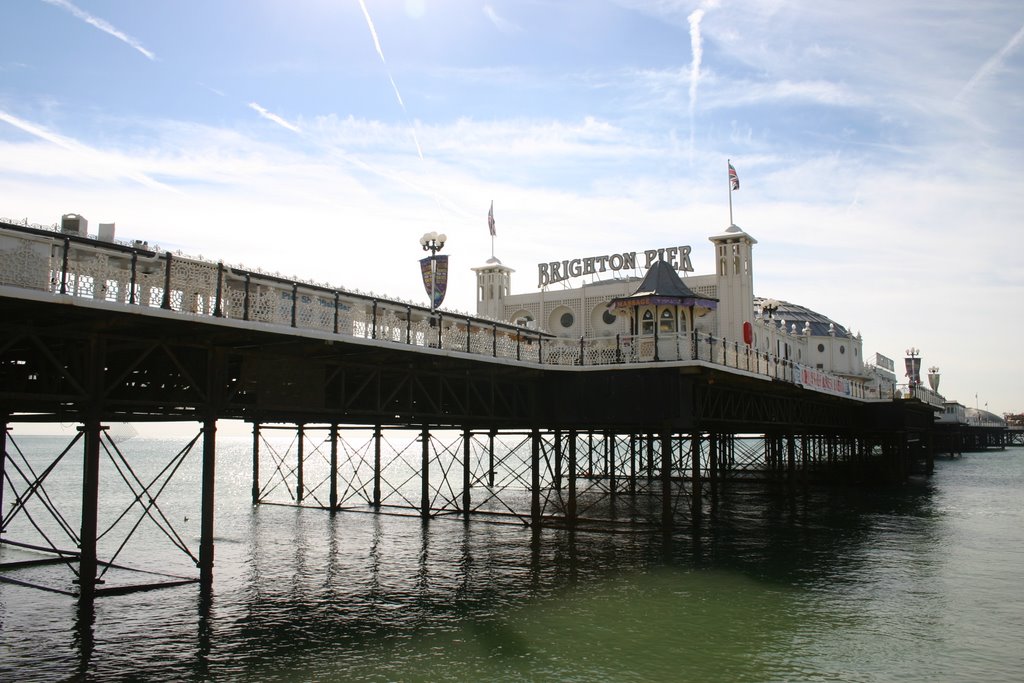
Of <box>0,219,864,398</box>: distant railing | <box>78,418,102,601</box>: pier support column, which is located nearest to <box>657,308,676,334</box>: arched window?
<box>0,219,864,398</box>: distant railing

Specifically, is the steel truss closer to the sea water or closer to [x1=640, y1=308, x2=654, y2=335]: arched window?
the sea water

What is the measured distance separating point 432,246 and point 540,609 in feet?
37.0

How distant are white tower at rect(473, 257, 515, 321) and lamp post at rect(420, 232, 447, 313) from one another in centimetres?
2668

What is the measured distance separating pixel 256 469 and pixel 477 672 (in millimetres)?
33891

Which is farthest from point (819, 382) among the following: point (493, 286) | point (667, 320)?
point (493, 286)

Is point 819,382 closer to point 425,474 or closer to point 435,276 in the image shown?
point 425,474

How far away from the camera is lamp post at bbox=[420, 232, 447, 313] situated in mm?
26766

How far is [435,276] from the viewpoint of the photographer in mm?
27250

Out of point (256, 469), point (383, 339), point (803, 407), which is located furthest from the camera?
point (803, 407)

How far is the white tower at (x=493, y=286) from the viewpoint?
54.2 meters

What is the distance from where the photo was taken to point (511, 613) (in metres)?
22.2

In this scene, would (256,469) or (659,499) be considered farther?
(659,499)

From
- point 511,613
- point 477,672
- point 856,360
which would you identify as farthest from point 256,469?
point 856,360

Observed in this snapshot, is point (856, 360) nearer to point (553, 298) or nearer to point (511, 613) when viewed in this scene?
point (553, 298)
